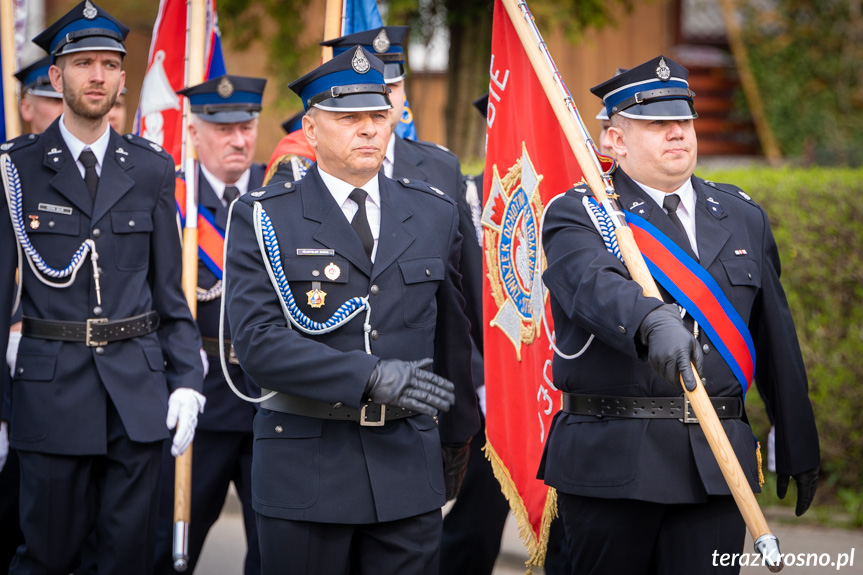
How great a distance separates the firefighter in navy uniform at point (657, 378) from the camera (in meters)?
3.49

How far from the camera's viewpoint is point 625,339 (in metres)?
3.26

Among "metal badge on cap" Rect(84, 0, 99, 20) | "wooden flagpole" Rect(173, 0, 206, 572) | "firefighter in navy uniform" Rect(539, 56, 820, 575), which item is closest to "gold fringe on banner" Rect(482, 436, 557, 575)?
"firefighter in navy uniform" Rect(539, 56, 820, 575)

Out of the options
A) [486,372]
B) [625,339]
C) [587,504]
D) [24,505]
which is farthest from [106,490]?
[625,339]

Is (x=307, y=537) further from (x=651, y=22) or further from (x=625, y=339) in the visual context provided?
(x=651, y=22)

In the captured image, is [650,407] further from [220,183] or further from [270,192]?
[220,183]

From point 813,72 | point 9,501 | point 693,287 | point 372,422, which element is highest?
point 813,72

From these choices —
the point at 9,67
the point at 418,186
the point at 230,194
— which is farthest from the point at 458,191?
the point at 9,67

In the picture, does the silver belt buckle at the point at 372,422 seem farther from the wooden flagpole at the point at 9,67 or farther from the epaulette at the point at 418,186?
the wooden flagpole at the point at 9,67

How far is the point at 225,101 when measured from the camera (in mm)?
5562

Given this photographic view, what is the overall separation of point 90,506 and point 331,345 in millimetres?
1567

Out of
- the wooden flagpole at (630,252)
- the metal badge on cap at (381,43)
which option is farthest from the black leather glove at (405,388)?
the metal badge on cap at (381,43)

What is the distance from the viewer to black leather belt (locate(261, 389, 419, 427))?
3.41m

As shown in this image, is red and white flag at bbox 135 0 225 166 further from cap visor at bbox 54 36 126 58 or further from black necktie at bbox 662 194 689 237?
black necktie at bbox 662 194 689 237

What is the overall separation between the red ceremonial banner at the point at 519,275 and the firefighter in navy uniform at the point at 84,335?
1228 millimetres
